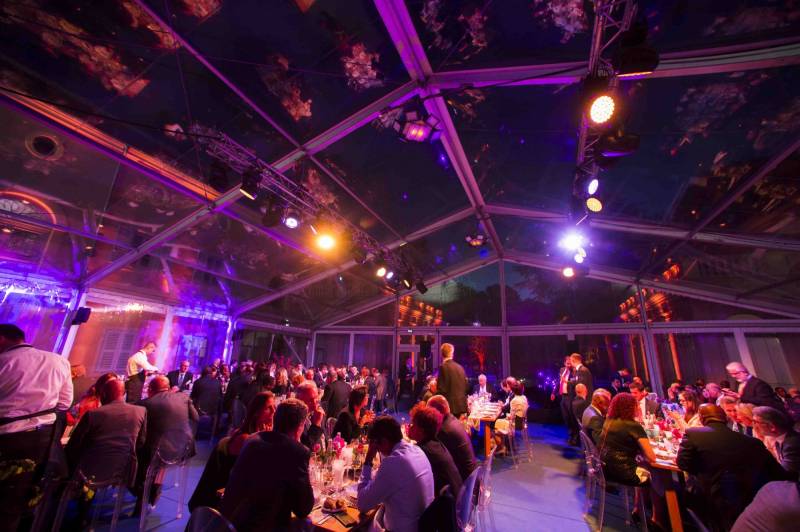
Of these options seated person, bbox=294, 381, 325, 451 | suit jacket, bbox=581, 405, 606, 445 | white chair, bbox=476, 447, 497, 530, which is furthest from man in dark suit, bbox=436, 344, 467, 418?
seated person, bbox=294, 381, 325, 451

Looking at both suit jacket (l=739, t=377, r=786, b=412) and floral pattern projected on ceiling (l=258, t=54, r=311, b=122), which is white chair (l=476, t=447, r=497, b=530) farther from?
floral pattern projected on ceiling (l=258, t=54, r=311, b=122)

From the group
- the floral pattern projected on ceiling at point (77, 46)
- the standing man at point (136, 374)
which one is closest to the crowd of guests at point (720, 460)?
the floral pattern projected on ceiling at point (77, 46)

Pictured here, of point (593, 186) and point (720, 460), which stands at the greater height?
point (593, 186)

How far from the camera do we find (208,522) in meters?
1.62

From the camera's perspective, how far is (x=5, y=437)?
2.58m

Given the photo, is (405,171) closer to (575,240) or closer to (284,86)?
(284,86)

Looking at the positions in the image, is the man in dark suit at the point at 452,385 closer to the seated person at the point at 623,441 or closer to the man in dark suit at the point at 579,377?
the seated person at the point at 623,441

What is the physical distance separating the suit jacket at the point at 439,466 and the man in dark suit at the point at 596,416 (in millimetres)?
2847

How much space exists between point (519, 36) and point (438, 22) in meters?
0.96

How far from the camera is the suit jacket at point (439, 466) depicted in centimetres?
247

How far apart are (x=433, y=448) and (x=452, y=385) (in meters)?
2.91

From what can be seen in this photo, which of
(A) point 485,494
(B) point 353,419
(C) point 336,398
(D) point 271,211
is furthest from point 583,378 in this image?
(D) point 271,211

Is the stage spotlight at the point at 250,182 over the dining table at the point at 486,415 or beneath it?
over

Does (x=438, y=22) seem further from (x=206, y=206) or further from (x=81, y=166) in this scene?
(x=81, y=166)
